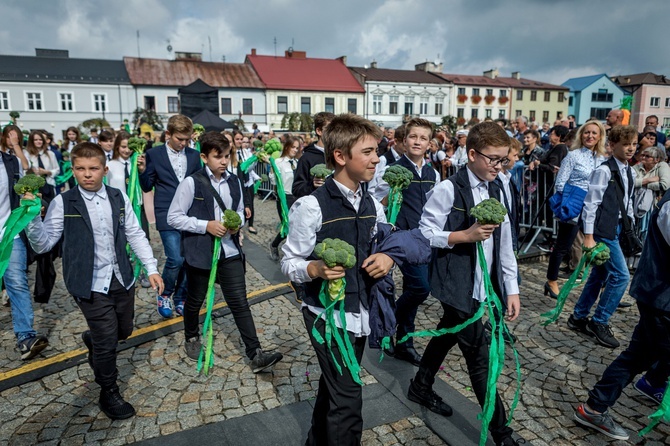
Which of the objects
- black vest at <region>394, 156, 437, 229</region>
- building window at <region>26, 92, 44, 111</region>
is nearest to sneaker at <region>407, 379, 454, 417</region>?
black vest at <region>394, 156, 437, 229</region>

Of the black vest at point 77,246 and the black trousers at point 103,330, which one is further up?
the black vest at point 77,246

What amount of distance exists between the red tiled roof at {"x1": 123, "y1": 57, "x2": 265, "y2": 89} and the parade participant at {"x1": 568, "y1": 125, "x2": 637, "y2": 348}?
50615mm

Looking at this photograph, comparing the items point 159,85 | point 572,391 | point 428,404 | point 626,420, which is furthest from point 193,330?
point 159,85

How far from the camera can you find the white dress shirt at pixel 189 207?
14.2ft

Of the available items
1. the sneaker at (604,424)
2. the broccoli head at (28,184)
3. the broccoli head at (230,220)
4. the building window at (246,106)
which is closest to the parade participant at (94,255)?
the broccoli head at (28,184)

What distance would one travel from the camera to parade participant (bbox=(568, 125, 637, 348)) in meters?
4.70

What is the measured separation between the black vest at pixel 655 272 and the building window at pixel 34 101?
5768cm

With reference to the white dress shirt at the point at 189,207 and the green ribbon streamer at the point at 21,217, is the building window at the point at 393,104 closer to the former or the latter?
the white dress shirt at the point at 189,207

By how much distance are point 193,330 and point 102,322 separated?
1.21m

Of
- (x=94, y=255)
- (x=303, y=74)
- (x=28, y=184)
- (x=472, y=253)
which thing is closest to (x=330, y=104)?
(x=303, y=74)

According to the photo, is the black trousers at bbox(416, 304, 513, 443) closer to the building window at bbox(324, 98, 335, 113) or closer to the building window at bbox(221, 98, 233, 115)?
the building window at bbox(221, 98, 233, 115)

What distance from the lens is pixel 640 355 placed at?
3293mm

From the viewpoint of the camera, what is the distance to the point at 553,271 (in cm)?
655

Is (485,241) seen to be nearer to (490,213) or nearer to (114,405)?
(490,213)
